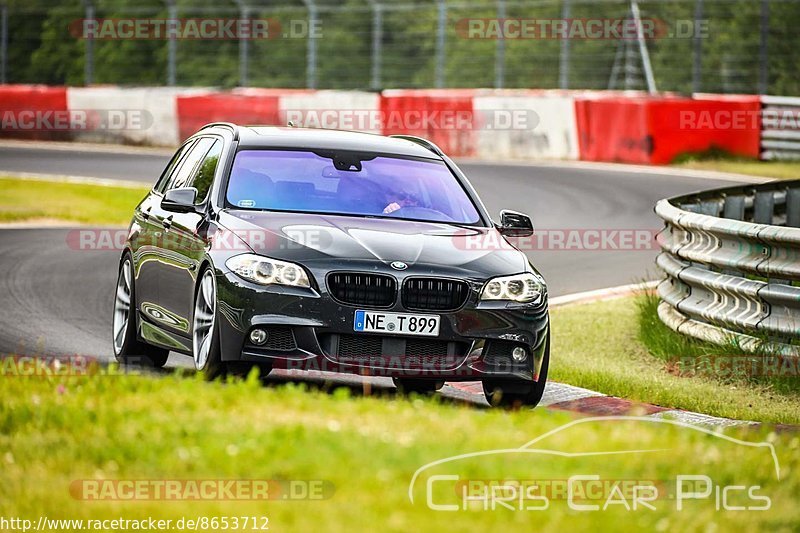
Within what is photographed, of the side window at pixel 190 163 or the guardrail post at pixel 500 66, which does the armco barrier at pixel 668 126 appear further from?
the side window at pixel 190 163

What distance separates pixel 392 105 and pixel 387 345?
23331mm

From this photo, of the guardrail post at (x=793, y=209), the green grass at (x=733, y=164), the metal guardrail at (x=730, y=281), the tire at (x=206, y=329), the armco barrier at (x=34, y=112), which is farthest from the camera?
the armco barrier at (x=34, y=112)

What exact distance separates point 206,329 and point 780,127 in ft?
69.3

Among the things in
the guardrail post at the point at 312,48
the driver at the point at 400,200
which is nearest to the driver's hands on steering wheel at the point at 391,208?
the driver at the point at 400,200

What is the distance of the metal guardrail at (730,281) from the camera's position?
10.5m

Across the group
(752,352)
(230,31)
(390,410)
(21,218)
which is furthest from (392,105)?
(390,410)

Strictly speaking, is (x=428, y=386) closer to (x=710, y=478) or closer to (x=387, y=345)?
(x=387, y=345)

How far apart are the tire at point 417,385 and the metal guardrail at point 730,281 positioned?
2186 millimetres

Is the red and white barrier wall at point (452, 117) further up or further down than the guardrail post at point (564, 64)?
further down

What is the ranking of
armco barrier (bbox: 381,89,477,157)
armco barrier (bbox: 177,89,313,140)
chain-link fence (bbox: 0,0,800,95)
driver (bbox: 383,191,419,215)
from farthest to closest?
armco barrier (bbox: 177,89,313,140) < armco barrier (bbox: 381,89,477,157) < chain-link fence (bbox: 0,0,800,95) < driver (bbox: 383,191,419,215)

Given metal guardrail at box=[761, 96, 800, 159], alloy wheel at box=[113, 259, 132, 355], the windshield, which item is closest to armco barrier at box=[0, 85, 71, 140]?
metal guardrail at box=[761, 96, 800, 159]

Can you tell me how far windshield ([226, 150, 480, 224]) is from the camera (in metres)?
9.77

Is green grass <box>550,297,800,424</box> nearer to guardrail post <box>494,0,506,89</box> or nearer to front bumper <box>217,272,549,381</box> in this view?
front bumper <box>217,272,549,381</box>

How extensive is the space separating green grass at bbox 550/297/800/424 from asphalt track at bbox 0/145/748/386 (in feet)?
5.25
